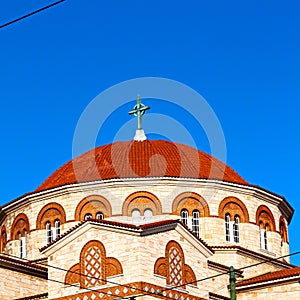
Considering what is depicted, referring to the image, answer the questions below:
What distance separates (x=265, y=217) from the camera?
128 feet

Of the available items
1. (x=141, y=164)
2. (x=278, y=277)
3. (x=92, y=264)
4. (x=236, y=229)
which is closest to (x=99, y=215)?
(x=141, y=164)

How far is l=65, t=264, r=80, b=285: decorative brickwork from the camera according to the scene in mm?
30219

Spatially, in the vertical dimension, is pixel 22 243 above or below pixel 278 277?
above

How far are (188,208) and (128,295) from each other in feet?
29.3

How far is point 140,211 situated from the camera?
120ft

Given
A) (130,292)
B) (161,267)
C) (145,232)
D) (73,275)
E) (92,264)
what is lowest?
(130,292)

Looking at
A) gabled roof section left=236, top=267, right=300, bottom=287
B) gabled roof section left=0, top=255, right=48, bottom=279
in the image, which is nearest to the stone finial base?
gabled roof section left=0, top=255, right=48, bottom=279

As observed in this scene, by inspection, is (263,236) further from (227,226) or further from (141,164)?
(141,164)

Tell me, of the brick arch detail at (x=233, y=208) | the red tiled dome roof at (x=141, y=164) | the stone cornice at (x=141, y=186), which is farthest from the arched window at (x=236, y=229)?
the red tiled dome roof at (x=141, y=164)

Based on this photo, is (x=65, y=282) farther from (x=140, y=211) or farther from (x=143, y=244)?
(x=140, y=211)

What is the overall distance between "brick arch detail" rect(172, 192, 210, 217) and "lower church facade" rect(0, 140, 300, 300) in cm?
4

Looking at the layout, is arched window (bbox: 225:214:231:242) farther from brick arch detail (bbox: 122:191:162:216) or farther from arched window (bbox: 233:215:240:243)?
brick arch detail (bbox: 122:191:162:216)

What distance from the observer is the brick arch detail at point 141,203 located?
1437 inches

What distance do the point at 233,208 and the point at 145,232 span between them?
905cm
